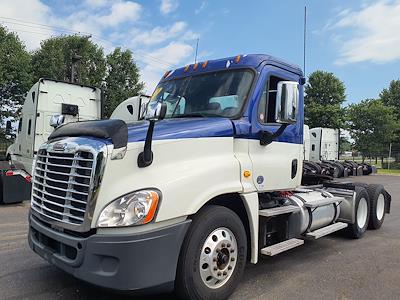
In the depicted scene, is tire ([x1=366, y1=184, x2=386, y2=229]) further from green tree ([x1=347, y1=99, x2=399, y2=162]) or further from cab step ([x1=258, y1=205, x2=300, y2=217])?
green tree ([x1=347, y1=99, x2=399, y2=162])

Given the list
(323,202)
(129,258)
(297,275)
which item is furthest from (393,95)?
(129,258)

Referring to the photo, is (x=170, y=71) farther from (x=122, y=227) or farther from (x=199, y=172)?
(x=122, y=227)

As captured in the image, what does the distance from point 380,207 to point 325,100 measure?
1598 inches

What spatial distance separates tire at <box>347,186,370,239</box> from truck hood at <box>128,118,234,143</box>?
4.04m

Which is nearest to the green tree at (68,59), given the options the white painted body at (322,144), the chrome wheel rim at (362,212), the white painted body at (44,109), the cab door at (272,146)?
the white painted body at (322,144)

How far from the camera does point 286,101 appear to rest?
4.51 metres

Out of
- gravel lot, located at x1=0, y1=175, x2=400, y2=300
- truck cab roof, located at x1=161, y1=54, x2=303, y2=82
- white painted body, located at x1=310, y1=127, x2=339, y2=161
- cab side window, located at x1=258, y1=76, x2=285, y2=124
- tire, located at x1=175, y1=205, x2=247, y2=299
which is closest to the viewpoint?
tire, located at x1=175, y1=205, x2=247, y2=299

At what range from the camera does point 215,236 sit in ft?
13.1

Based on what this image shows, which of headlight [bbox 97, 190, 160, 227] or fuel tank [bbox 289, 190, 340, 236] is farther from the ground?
headlight [bbox 97, 190, 160, 227]

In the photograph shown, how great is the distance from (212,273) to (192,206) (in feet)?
2.43

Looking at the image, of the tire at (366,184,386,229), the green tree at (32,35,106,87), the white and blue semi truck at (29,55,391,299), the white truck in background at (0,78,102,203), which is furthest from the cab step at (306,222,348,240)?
the green tree at (32,35,106,87)

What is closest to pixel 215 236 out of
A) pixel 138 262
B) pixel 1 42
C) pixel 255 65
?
pixel 138 262

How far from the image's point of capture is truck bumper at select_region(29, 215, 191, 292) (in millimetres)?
3355

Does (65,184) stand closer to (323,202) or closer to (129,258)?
(129,258)
